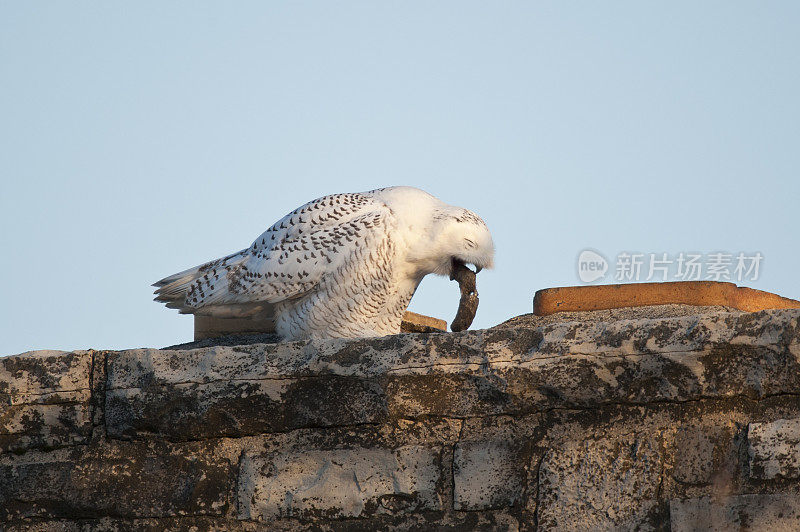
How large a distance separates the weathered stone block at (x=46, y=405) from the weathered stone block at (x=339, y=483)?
0.53 metres

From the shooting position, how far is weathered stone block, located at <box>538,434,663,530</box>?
96.1 inches

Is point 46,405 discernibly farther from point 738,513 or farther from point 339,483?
point 738,513

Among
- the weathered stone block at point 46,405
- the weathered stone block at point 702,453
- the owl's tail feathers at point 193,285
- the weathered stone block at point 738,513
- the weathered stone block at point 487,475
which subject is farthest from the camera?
the owl's tail feathers at point 193,285

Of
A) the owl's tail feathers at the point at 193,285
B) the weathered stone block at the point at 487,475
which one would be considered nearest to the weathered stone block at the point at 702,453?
the weathered stone block at the point at 487,475

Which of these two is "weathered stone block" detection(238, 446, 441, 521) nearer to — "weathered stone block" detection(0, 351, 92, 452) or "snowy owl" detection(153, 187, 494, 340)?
"weathered stone block" detection(0, 351, 92, 452)

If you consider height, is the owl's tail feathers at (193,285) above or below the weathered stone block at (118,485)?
above

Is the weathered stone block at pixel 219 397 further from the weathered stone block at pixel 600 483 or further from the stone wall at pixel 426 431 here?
the weathered stone block at pixel 600 483

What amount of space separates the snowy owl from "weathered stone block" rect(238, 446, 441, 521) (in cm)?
228

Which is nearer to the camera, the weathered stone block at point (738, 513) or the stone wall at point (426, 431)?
the weathered stone block at point (738, 513)

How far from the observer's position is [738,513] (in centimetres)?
234

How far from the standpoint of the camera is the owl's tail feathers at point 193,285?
5176 millimetres

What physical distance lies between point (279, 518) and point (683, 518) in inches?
41.6

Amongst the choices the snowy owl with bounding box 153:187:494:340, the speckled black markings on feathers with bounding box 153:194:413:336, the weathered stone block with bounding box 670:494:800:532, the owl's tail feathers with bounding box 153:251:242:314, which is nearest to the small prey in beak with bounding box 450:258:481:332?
the snowy owl with bounding box 153:187:494:340

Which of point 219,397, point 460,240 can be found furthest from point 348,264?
point 219,397
